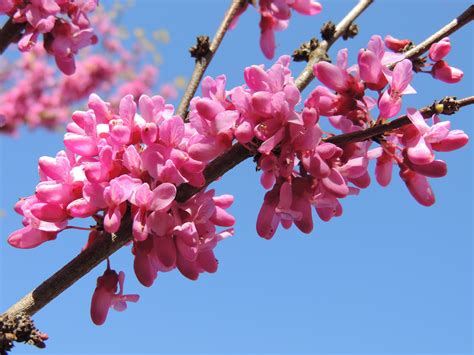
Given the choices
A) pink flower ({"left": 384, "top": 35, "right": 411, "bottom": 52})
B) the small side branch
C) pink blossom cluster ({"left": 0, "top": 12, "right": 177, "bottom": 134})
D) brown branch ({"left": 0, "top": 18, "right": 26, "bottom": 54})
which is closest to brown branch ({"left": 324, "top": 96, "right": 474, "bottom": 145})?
pink flower ({"left": 384, "top": 35, "right": 411, "bottom": 52})

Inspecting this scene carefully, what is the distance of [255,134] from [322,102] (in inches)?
8.6

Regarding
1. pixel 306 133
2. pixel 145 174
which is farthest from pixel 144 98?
pixel 306 133

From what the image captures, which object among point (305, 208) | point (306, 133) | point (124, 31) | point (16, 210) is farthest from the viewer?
point (124, 31)

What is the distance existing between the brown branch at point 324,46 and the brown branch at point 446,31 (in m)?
0.34

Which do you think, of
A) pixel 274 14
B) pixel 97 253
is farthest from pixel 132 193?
pixel 274 14

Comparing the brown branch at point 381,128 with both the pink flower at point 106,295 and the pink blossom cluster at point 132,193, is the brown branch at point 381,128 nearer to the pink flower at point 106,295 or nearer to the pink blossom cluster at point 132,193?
the pink blossom cluster at point 132,193

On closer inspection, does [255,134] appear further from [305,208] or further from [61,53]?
[61,53]

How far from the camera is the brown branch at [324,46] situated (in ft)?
6.42

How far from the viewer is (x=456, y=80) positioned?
1864 millimetres

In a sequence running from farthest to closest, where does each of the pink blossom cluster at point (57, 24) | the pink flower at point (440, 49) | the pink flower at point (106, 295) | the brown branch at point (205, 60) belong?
the pink blossom cluster at point (57, 24), the brown branch at point (205, 60), the pink flower at point (440, 49), the pink flower at point (106, 295)

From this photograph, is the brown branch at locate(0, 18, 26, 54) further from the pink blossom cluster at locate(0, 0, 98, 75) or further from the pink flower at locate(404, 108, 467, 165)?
the pink flower at locate(404, 108, 467, 165)

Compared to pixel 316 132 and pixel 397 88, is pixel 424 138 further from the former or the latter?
pixel 316 132

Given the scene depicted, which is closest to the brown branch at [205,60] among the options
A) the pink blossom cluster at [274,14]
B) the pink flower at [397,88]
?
the pink blossom cluster at [274,14]

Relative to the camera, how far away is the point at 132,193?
1.49 m
